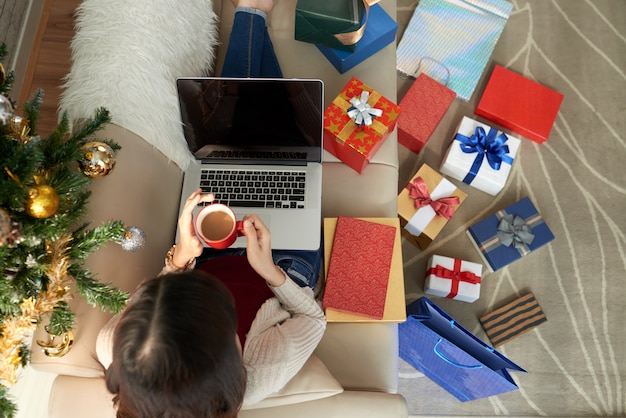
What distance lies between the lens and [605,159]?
2023 millimetres

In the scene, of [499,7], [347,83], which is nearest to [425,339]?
[347,83]

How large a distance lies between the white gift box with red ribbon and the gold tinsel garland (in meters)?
1.24

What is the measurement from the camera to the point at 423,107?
1.89 metres

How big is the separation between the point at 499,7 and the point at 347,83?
100 cm

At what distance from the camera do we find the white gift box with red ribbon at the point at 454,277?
5.74 ft

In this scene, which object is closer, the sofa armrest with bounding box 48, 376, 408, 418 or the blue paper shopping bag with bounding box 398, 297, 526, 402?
the sofa armrest with bounding box 48, 376, 408, 418

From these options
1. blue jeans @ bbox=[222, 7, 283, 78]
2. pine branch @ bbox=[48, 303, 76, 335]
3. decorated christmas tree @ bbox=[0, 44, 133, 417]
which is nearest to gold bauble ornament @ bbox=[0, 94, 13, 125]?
decorated christmas tree @ bbox=[0, 44, 133, 417]

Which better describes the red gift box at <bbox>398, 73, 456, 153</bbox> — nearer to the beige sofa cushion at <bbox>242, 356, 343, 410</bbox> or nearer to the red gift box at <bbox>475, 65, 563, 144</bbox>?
the red gift box at <bbox>475, 65, 563, 144</bbox>

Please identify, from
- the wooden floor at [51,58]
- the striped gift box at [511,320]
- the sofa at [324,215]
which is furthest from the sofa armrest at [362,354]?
the wooden floor at [51,58]

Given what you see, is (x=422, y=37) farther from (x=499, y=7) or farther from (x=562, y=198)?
(x=562, y=198)

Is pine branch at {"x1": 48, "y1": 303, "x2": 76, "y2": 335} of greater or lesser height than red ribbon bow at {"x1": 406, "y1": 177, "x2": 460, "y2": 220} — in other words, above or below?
above

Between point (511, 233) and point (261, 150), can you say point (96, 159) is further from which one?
point (511, 233)

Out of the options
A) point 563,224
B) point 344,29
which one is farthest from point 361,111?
point 563,224

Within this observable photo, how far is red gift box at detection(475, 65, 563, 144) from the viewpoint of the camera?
1.97m
